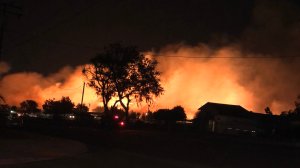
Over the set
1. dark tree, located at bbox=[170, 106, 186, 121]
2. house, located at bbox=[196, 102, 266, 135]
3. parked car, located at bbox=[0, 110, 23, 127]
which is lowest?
parked car, located at bbox=[0, 110, 23, 127]

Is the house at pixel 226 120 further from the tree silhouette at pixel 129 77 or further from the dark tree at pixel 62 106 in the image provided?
the dark tree at pixel 62 106

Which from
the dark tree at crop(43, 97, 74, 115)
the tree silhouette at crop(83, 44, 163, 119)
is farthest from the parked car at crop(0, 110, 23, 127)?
the dark tree at crop(43, 97, 74, 115)

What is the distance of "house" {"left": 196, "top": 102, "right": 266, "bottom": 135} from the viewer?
298 ft

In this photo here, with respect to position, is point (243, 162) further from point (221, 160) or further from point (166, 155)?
point (166, 155)

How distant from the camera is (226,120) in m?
92.2

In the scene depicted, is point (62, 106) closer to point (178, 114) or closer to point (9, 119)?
point (178, 114)

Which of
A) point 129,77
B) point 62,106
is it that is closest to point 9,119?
point 129,77

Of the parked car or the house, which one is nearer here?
the parked car

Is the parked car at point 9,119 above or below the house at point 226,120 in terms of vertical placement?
below

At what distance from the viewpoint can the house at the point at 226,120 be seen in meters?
90.9

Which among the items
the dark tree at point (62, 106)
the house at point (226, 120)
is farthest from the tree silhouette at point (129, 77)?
the dark tree at point (62, 106)

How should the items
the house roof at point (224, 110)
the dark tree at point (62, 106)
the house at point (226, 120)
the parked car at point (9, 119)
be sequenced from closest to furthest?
1. the parked car at point (9, 119)
2. the house at point (226, 120)
3. the house roof at point (224, 110)
4. the dark tree at point (62, 106)

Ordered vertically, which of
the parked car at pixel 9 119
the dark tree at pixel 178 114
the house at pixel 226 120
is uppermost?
the dark tree at pixel 178 114

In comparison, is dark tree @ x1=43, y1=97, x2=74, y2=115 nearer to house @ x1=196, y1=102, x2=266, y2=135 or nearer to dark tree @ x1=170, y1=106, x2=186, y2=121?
dark tree @ x1=170, y1=106, x2=186, y2=121
